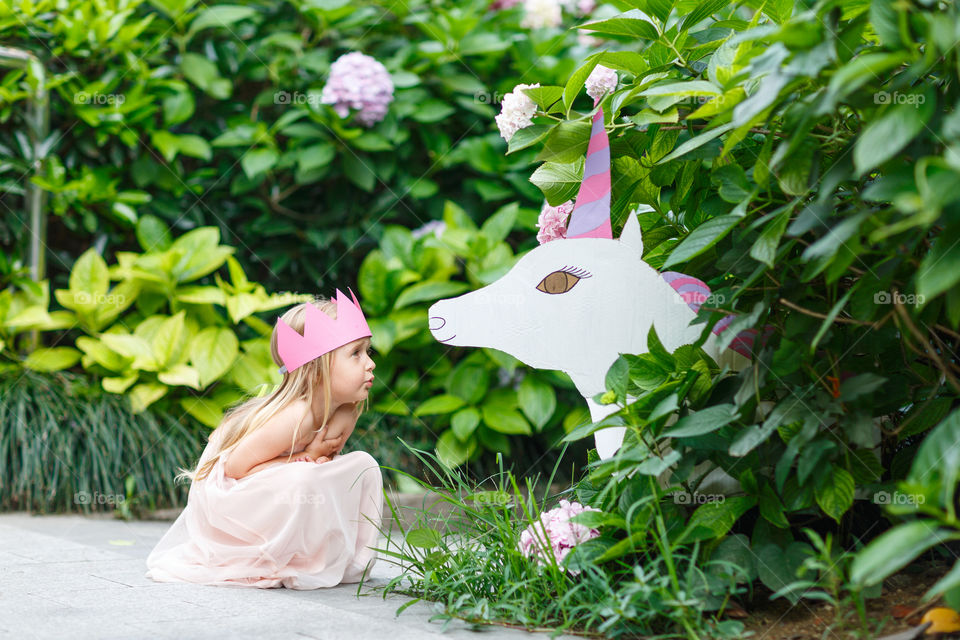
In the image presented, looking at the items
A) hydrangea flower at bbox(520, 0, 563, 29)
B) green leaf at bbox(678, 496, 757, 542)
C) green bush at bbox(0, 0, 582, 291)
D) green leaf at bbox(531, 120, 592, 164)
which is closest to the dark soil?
green leaf at bbox(678, 496, 757, 542)

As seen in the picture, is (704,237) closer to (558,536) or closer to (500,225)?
(558,536)

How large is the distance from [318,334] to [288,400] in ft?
0.76

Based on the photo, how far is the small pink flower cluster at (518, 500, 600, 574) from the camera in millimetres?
2246

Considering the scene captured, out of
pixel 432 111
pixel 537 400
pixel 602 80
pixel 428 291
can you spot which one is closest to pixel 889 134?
pixel 602 80

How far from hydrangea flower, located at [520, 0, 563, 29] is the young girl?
12.7ft

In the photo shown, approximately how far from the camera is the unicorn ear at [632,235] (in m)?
2.41

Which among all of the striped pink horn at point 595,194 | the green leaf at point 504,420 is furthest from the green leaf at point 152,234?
the striped pink horn at point 595,194

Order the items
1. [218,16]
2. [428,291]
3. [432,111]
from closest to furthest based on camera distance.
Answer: [428,291] < [218,16] < [432,111]

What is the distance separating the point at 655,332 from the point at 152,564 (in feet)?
5.74

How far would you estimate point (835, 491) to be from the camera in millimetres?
1962

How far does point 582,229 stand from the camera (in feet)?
8.04

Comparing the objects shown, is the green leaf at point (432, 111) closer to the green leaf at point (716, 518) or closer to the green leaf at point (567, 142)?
the green leaf at point (567, 142)

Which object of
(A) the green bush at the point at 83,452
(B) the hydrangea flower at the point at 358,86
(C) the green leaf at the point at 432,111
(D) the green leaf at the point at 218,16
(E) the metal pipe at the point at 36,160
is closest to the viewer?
(A) the green bush at the point at 83,452

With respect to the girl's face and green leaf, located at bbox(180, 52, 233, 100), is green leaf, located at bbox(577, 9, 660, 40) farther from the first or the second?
green leaf, located at bbox(180, 52, 233, 100)
